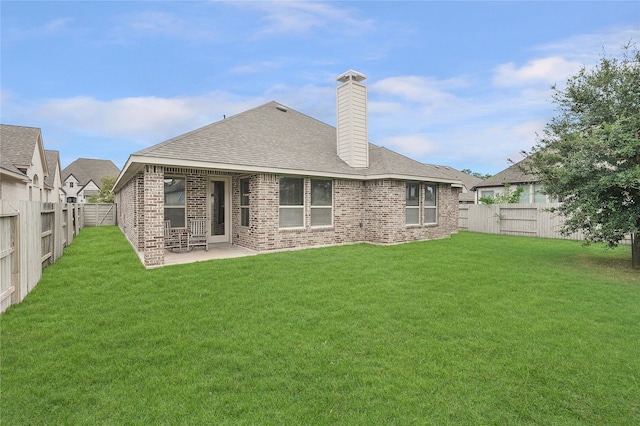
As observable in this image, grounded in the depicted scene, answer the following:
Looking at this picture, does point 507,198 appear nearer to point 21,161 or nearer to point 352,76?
point 352,76

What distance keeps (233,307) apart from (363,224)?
817 cm

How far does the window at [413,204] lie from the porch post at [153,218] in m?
8.83

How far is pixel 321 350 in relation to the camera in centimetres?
Result: 360

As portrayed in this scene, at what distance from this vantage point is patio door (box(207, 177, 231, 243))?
38.0 ft

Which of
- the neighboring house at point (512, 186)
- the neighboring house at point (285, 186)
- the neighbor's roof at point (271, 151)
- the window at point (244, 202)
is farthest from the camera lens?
the neighboring house at point (512, 186)

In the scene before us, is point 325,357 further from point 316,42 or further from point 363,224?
point 316,42

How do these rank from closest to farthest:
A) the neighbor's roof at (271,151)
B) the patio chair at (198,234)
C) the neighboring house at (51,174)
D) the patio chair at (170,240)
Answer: the neighbor's roof at (271,151), the patio chair at (198,234), the patio chair at (170,240), the neighboring house at (51,174)

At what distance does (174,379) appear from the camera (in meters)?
3.01

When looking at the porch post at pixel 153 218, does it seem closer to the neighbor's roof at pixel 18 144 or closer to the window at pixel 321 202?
the window at pixel 321 202

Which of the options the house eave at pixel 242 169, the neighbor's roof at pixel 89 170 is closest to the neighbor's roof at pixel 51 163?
the neighbor's roof at pixel 89 170

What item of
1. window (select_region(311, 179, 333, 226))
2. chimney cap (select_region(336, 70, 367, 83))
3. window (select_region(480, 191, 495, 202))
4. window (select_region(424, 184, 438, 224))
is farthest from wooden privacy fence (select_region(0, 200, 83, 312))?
window (select_region(480, 191, 495, 202))

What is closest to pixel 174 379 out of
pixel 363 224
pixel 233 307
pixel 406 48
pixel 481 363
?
pixel 233 307

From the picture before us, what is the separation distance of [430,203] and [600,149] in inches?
257

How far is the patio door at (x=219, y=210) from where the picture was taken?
38.0 feet
